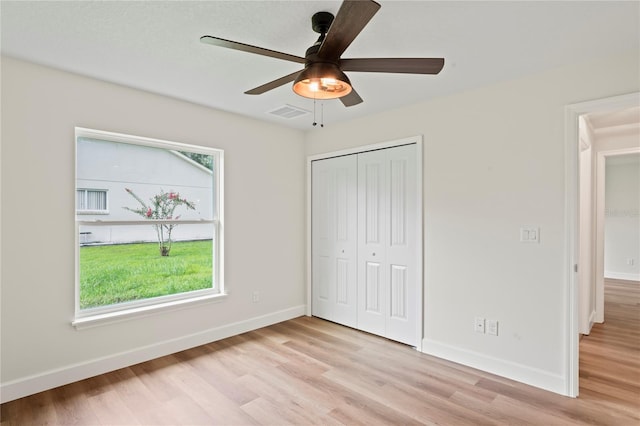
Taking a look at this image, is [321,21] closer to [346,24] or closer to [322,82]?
[322,82]

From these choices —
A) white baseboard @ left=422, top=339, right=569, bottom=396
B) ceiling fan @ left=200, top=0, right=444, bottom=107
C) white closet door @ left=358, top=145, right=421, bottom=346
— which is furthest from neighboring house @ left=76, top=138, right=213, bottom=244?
white baseboard @ left=422, top=339, right=569, bottom=396

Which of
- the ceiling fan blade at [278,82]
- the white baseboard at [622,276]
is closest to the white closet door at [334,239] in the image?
the ceiling fan blade at [278,82]

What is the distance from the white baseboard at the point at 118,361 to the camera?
2479 millimetres

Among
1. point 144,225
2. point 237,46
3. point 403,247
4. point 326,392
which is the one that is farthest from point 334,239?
point 237,46

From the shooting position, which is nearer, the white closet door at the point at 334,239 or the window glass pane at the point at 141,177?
the window glass pane at the point at 141,177

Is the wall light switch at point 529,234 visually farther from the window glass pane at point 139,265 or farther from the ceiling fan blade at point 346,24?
the window glass pane at point 139,265

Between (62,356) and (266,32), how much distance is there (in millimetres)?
2897

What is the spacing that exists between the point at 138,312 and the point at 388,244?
2543 millimetres

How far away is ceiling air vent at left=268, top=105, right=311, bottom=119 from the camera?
355 cm

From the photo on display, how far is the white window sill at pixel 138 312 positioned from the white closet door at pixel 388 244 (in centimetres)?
166

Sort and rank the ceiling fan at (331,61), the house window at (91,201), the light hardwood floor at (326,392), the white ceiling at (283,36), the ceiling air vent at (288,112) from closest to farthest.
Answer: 1. the ceiling fan at (331,61)
2. the white ceiling at (283,36)
3. the light hardwood floor at (326,392)
4. the house window at (91,201)
5. the ceiling air vent at (288,112)

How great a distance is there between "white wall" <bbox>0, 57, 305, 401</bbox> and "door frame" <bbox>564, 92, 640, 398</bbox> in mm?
3014

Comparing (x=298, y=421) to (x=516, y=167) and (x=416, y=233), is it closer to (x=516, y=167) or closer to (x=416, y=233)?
(x=416, y=233)

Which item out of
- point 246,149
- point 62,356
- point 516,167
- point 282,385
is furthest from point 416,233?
point 62,356
